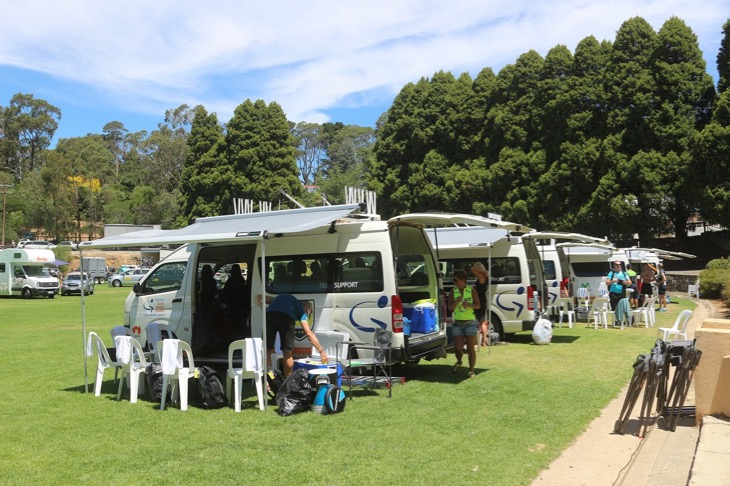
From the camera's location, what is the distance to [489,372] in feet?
31.8

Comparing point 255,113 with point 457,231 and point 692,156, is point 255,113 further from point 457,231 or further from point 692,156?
point 457,231

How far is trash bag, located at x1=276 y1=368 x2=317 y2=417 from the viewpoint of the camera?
7246 millimetres

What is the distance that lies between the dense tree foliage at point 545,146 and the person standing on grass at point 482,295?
52.1 ft

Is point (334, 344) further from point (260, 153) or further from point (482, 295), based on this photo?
point (260, 153)

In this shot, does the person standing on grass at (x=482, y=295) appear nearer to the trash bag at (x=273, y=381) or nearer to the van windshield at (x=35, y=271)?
the trash bag at (x=273, y=381)

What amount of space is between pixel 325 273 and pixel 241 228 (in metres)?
1.28

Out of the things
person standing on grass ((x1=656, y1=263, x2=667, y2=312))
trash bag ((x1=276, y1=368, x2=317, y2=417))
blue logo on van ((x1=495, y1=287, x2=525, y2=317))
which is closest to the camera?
trash bag ((x1=276, y1=368, x2=317, y2=417))

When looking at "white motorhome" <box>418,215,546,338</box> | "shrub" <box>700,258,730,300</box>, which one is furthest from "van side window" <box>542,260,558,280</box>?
"shrub" <box>700,258,730,300</box>

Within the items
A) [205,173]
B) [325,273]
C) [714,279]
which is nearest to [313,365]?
[325,273]

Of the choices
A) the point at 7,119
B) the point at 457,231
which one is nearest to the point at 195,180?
the point at 457,231

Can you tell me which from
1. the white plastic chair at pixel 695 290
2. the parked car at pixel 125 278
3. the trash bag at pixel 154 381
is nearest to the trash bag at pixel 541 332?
the trash bag at pixel 154 381

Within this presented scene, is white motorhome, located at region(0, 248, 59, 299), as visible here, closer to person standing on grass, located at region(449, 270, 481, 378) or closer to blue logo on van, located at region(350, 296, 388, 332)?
blue logo on van, located at region(350, 296, 388, 332)

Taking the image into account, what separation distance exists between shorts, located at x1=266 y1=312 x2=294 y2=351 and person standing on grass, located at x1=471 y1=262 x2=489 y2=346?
4.26 metres

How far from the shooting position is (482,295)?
1201 centimetres
